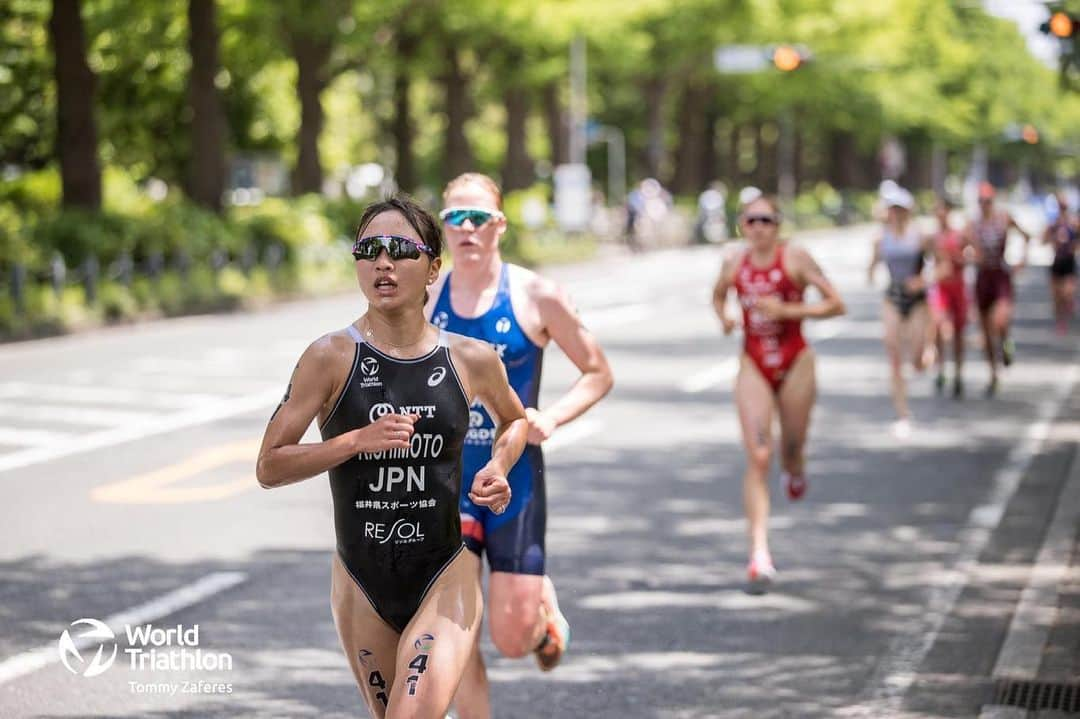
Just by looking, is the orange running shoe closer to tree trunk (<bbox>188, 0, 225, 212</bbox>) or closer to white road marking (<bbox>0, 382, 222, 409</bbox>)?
white road marking (<bbox>0, 382, 222, 409</bbox>)

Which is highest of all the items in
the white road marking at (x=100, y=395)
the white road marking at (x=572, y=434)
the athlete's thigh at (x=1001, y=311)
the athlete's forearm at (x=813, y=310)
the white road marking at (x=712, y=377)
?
the athlete's forearm at (x=813, y=310)

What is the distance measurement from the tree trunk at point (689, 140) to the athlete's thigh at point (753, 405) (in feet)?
188

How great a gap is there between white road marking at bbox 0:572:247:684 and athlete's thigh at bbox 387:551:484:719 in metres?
2.94

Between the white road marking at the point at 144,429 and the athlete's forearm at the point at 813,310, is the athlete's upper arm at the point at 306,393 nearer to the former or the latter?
the athlete's forearm at the point at 813,310

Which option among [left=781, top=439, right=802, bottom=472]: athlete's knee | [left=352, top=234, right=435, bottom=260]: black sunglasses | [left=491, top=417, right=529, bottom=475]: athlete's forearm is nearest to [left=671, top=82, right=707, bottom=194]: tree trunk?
[left=781, top=439, right=802, bottom=472]: athlete's knee

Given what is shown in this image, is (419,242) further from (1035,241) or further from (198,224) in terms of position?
(1035,241)

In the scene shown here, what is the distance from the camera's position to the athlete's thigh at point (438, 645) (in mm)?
4836

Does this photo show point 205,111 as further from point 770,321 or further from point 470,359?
point 470,359

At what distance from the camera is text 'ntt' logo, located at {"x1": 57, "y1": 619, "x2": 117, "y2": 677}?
24.9 ft

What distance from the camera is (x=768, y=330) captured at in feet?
32.4

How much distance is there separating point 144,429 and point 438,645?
1120 centimetres

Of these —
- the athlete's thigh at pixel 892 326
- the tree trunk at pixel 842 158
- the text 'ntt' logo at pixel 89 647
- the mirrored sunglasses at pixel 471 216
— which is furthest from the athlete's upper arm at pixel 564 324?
the tree trunk at pixel 842 158

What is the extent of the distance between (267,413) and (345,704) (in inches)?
389

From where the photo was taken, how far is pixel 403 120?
4500 centimetres
